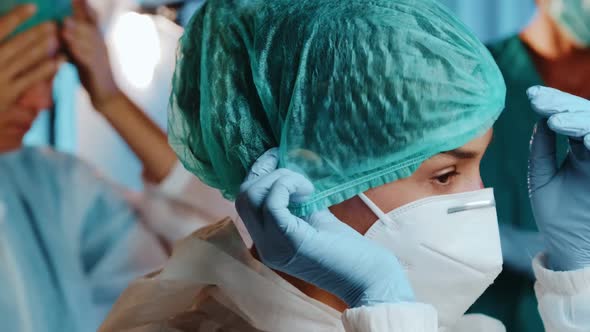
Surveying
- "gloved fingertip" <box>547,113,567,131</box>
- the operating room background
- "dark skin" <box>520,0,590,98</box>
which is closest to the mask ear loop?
"gloved fingertip" <box>547,113,567,131</box>

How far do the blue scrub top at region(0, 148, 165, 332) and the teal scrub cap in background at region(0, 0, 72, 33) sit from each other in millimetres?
311

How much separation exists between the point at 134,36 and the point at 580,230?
1.14 meters

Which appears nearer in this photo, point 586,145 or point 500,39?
point 586,145

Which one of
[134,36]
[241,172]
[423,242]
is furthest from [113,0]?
[423,242]

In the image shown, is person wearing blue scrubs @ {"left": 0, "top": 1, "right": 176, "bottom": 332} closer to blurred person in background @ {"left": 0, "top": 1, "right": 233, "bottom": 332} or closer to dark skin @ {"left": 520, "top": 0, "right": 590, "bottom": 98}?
blurred person in background @ {"left": 0, "top": 1, "right": 233, "bottom": 332}

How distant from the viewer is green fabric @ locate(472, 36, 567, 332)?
1.61 m

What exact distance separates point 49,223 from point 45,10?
1.71ft

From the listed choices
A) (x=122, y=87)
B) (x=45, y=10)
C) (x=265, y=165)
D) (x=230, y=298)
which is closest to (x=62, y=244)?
(x=122, y=87)

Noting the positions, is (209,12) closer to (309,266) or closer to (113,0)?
(309,266)

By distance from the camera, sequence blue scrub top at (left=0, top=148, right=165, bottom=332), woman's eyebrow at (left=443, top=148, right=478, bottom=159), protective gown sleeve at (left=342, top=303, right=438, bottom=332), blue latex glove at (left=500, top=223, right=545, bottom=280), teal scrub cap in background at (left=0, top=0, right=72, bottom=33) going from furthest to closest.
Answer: teal scrub cap in background at (left=0, top=0, right=72, bottom=33), blue scrub top at (left=0, top=148, right=165, bottom=332), blue latex glove at (left=500, top=223, right=545, bottom=280), woman's eyebrow at (left=443, top=148, right=478, bottom=159), protective gown sleeve at (left=342, top=303, right=438, bottom=332)

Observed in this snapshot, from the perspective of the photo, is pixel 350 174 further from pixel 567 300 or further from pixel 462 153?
pixel 567 300

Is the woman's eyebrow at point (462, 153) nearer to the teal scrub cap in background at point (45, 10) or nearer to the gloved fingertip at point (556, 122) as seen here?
the gloved fingertip at point (556, 122)

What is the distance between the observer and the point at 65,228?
1.96m

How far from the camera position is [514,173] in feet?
5.30
